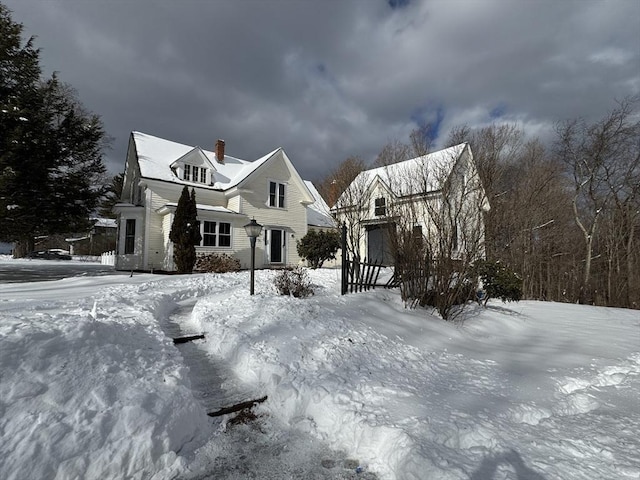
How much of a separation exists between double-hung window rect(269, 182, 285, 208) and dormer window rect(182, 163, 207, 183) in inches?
166

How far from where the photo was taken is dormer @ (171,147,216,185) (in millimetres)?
17688

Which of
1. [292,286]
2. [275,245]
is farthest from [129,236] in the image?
[292,286]

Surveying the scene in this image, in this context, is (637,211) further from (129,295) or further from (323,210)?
(129,295)

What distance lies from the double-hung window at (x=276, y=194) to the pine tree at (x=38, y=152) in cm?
934

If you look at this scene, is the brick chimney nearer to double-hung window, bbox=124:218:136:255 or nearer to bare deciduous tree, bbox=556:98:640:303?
double-hung window, bbox=124:218:136:255

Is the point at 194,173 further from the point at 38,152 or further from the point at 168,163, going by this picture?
the point at 38,152

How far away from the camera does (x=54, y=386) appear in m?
2.71

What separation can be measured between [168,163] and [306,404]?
18.4m

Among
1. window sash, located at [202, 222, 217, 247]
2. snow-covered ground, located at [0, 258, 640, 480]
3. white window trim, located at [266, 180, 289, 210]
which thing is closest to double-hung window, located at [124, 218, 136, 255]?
window sash, located at [202, 222, 217, 247]

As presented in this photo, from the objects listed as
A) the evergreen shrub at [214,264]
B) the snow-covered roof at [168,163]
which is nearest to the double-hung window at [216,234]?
the evergreen shrub at [214,264]

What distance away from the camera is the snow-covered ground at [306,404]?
96.4 inches

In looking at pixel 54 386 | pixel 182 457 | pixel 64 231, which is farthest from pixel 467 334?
pixel 64 231

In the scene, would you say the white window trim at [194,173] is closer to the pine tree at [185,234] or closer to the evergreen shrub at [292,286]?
the pine tree at [185,234]

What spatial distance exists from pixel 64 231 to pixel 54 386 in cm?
1671
